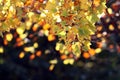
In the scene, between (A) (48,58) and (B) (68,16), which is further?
(A) (48,58)

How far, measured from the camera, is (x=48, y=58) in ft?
30.7

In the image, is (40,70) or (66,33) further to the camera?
(40,70)

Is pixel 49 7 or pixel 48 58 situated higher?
pixel 49 7

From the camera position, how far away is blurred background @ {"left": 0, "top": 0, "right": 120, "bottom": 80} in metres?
8.87

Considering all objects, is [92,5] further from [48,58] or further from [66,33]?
[48,58]

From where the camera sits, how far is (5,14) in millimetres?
3842

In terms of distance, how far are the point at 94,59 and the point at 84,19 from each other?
654 cm

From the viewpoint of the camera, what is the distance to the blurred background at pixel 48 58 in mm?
8869

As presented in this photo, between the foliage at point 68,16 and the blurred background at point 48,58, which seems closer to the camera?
the foliage at point 68,16

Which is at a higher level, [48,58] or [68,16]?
[68,16]

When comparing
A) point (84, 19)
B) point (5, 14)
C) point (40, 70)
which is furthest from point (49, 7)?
point (40, 70)

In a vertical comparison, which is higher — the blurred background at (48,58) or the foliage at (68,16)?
the foliage at (68,16)

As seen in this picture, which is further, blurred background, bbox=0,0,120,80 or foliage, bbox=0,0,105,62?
blurred background, bbox=0,0,120,80

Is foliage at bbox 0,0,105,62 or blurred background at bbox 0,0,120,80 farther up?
foliage at bbox 0,0,105,62
